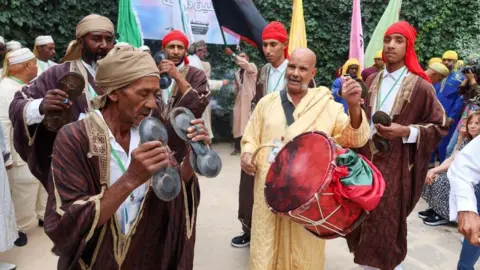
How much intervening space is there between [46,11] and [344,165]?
7629 mm

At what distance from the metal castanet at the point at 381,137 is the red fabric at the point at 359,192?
115 centimetres

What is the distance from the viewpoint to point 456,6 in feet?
34.4

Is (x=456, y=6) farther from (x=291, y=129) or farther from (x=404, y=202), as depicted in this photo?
(x=291, y=129)

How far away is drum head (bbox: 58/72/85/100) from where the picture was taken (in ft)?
9.44

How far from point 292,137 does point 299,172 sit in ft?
1.69

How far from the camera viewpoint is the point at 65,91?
9.47ft

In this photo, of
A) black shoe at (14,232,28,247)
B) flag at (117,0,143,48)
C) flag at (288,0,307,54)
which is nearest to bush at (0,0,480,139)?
flag at (117,0,143,48)

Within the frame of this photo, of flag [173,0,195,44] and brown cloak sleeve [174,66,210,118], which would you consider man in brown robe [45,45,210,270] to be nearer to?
brown cloak sleeve [174,66,210,118]

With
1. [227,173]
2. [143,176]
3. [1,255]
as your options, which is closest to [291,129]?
[143,176]

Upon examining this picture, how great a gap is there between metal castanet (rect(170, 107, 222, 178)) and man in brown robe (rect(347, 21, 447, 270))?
2326 mm

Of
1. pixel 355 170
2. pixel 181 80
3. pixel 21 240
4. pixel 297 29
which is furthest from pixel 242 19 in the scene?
pixel 355 170

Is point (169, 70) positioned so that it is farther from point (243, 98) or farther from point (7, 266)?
point (243, 98)

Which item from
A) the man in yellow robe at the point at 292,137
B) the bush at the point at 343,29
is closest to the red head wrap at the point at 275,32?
the man in yellow robe at the point at 292,137

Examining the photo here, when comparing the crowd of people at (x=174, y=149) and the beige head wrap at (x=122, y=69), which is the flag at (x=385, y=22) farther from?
the beige head wrap at (x=122, y=69)
